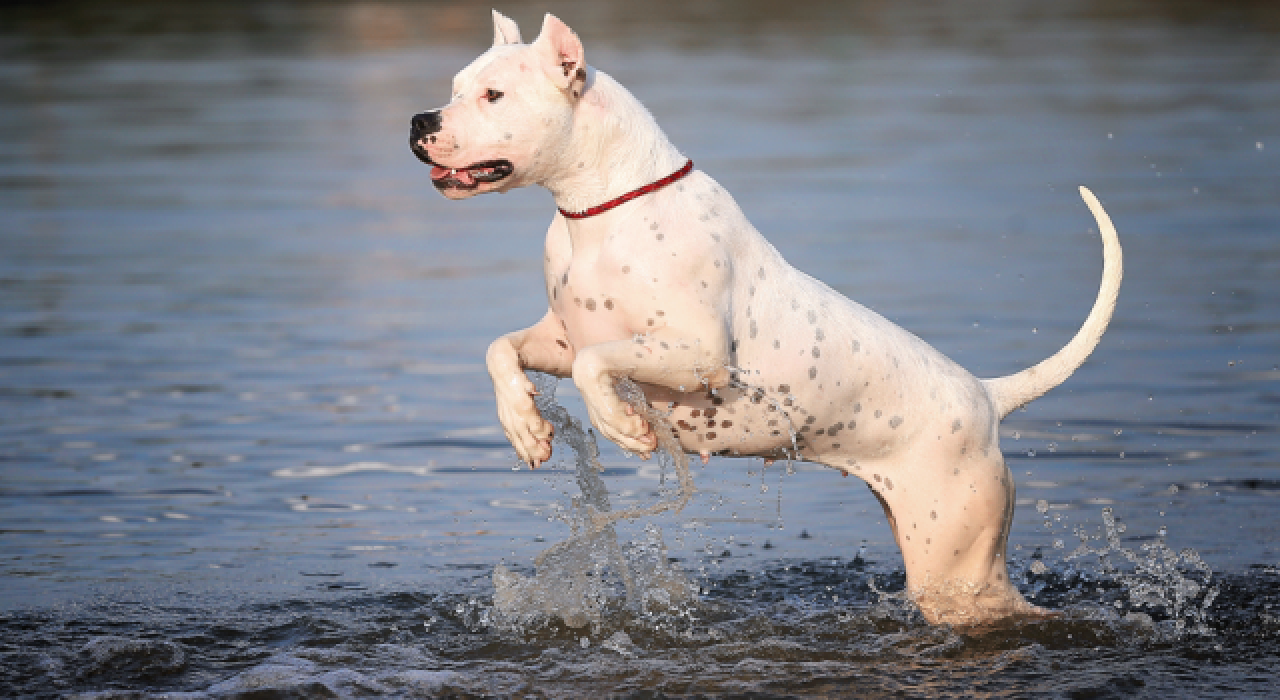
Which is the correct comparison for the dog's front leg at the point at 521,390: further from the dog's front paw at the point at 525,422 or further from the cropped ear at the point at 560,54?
the cropped ear at the point at 560,54

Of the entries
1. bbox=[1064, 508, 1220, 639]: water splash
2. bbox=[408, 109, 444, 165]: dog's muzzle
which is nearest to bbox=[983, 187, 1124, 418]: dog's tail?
bbox=[1064, 508, 1220, 639]: water splash

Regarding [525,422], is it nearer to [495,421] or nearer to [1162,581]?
[1162,581]

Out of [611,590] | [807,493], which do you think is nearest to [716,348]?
[611,590]

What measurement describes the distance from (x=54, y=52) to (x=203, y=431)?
96.3 feet

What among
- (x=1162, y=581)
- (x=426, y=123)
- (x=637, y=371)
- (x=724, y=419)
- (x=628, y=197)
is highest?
(x=426, y=123)

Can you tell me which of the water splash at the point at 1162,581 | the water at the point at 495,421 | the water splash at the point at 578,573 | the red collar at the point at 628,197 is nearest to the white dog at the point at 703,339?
the red collar at the point at 628,197

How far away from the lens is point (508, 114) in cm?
615

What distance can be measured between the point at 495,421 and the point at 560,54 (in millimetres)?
4616

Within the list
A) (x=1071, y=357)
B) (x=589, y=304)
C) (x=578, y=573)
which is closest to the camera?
(x=589, y=304)

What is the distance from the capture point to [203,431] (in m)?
10.3

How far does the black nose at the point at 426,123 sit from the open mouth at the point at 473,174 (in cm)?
16

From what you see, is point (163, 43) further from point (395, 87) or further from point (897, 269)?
point (897, 269)

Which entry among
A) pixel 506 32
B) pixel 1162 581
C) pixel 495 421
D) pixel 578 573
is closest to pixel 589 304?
pixel 506 32

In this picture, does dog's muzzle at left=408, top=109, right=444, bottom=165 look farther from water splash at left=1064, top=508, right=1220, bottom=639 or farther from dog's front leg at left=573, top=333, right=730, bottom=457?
water splash at left=1064, top=508, right=1220, bottom=639
